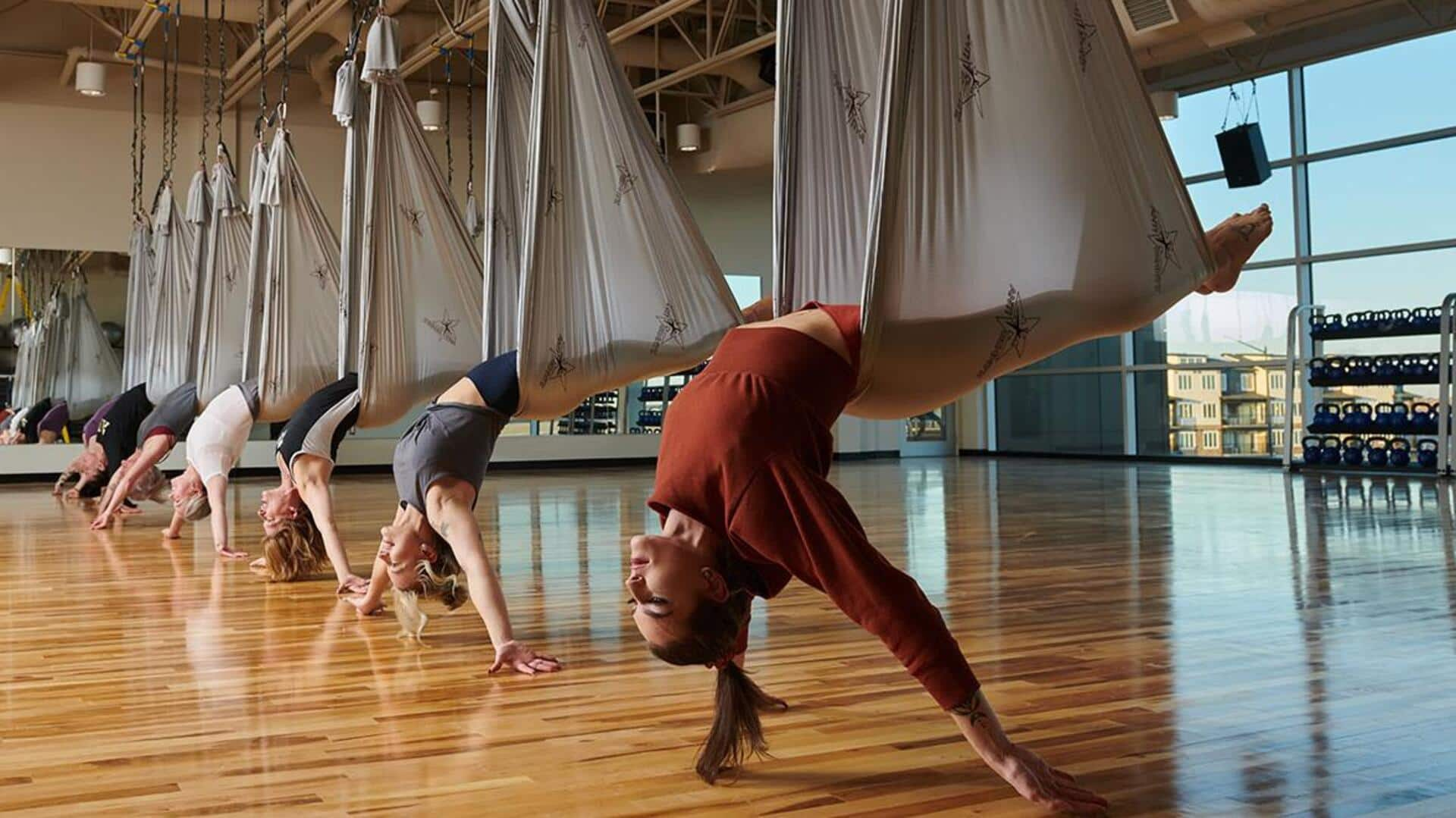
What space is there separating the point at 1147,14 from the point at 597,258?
6.48 m

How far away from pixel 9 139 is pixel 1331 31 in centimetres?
1268

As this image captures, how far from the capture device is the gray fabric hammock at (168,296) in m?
8.56

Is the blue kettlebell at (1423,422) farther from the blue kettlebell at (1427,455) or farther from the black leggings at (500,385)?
the black leggings at (500,385)

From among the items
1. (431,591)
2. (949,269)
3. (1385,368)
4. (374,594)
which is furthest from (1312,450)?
(949,269)

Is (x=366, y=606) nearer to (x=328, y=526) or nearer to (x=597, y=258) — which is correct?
(x=328, y=526)

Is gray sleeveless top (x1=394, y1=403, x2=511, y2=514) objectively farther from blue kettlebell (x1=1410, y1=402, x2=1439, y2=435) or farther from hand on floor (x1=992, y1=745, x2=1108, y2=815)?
blue kettlebell (x1=1410, y1=402, x2=1439, y2=435)

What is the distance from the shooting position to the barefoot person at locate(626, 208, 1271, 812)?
6.67ft

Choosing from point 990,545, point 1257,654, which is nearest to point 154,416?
point 990,545

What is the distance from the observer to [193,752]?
8.99 feet

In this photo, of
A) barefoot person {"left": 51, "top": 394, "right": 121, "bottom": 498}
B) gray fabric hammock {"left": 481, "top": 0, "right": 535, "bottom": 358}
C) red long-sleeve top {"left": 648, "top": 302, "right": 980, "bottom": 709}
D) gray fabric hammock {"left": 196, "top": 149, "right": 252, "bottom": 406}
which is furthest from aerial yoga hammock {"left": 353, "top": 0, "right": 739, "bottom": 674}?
barefoot person {"left": 51, "top": 394, "right": 121, "bottom": 498}

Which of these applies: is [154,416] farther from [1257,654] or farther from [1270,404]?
[1270,404]

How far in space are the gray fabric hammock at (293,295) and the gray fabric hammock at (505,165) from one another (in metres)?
1.89

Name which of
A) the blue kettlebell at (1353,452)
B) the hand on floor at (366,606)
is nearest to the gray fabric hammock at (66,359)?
the hand on floor at (366,606)

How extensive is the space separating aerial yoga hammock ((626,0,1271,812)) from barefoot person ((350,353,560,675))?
1.27 m
